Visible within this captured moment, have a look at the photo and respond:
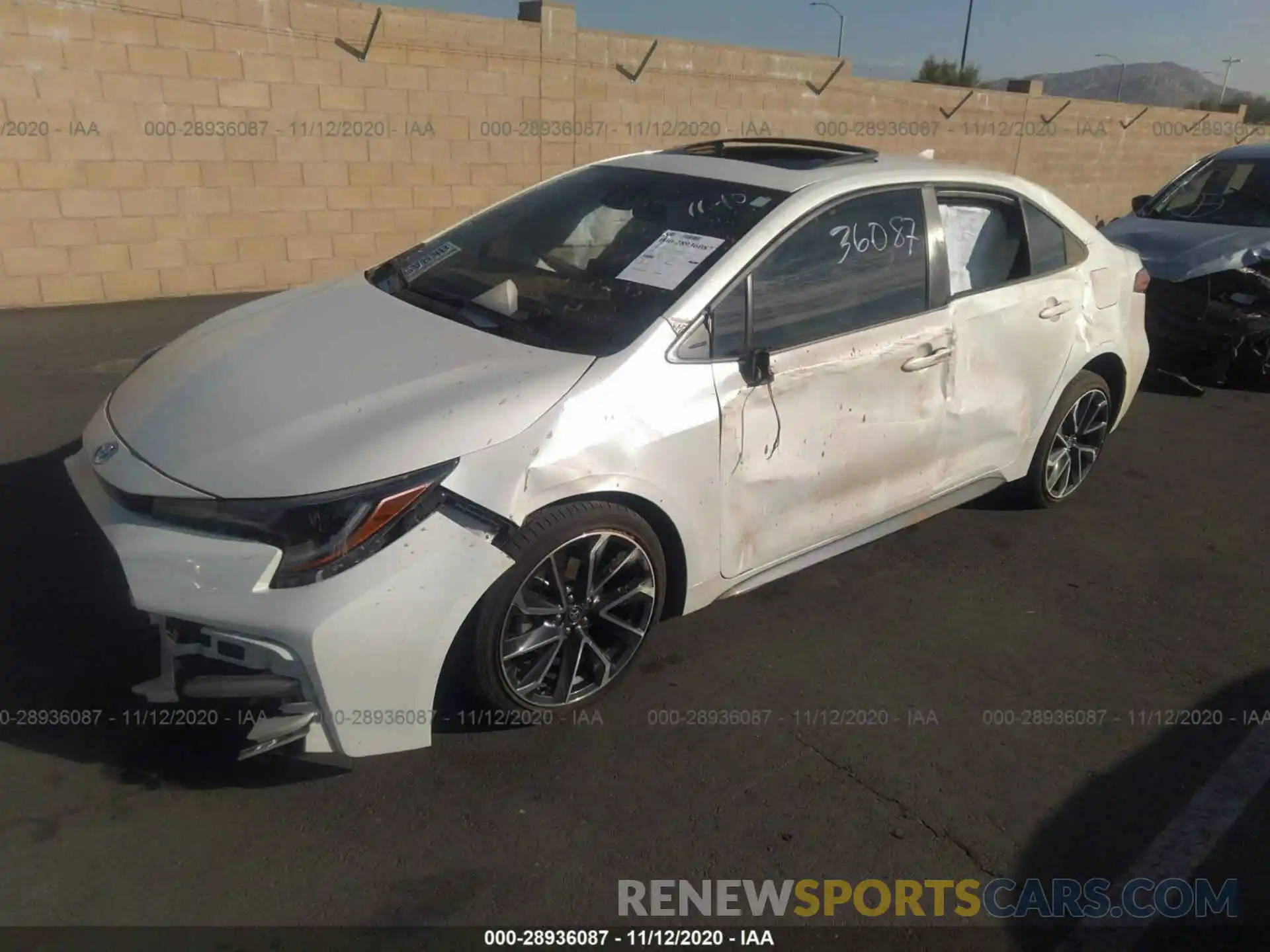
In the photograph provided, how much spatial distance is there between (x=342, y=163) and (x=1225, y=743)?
8827 mm

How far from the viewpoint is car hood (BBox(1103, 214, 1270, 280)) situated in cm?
685

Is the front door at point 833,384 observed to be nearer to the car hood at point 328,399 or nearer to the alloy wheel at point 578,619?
the alloy wheel at point 578,619

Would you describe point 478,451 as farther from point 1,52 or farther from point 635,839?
point 1,52

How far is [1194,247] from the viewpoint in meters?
7.06

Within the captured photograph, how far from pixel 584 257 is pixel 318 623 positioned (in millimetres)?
1746

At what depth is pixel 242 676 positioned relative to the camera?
2.56m

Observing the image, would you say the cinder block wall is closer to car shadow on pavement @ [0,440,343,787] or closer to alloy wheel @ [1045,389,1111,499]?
car shadow on pavement @ [0,440,343,787]

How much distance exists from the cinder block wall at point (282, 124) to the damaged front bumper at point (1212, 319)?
659 cm

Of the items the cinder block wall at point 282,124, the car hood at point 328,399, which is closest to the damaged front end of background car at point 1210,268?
the car hood at point 328,399

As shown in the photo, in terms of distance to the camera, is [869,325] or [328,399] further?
[869,325]

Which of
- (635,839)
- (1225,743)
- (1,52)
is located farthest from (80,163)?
(1225,743)

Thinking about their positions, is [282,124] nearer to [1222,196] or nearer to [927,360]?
[927,360]

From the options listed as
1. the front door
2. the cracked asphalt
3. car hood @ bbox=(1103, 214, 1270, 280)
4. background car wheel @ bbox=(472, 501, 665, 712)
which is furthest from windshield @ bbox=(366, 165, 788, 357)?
car hood @ bbox=(1103, 214, 1270, 280)

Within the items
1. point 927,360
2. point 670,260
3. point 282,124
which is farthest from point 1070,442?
point 282,124
